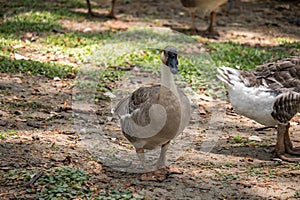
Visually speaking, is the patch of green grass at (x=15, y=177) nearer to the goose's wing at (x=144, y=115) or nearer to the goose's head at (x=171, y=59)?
the goose's wing at (x=144, y=115)

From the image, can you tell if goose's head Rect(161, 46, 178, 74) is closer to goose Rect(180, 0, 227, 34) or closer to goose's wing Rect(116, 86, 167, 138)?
goose's wing Rect(116, 86, 167, 138)

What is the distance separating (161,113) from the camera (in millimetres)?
4887

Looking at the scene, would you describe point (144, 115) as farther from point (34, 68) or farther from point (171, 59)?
point (34, 68)

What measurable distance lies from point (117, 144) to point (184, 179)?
3.75 feet

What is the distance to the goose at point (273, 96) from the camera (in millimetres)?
5621

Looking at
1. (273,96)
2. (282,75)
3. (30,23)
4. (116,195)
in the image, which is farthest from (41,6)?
(116,195)

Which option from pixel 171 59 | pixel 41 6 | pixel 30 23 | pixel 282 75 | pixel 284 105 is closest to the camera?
pixel 171 59

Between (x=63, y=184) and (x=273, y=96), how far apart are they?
7.45 ft

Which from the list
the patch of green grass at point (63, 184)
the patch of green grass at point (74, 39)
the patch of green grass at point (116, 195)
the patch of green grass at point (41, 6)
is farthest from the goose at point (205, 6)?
the patch of green grass at point (116, 195)

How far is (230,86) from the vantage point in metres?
5.76

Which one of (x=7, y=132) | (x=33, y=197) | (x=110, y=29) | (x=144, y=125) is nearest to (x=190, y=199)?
(x=144, y=125)

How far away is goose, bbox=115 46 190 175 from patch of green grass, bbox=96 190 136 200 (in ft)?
1.74

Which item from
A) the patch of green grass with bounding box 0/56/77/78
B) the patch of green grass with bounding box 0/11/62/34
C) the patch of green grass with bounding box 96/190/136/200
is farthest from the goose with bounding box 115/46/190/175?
the patch of green grass with bounding box 0/11/62/34

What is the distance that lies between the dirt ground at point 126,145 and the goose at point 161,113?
42 cm
